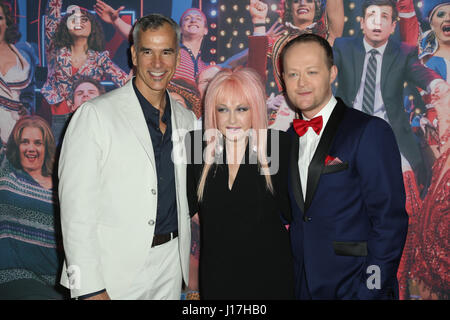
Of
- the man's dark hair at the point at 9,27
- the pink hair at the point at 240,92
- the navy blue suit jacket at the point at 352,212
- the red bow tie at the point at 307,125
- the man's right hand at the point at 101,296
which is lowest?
the man's right hand at the point at 101,296

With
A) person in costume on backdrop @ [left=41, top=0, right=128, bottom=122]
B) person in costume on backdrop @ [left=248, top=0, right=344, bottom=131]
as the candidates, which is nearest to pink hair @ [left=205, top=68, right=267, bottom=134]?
person in costume on backdrop @ [left=248, top=0, right=344, bottom=131]

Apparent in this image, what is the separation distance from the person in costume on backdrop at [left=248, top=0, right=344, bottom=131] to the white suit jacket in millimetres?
1445

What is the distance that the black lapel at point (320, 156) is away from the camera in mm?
2246

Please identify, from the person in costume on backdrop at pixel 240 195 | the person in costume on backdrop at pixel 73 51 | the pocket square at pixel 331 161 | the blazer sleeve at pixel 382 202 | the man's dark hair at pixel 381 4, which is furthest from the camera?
the person in costume on backdrop at pixel 73 51

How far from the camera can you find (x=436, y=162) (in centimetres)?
342

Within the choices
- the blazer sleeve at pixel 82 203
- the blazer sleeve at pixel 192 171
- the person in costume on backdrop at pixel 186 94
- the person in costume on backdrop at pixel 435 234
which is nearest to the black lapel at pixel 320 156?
the blazer sleeve at pixel 192 171

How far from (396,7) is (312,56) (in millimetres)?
1682

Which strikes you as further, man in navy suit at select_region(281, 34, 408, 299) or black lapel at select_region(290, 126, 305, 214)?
black lapel at select_region(290, 126, 305, 214)

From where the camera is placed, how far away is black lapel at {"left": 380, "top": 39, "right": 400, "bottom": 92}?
339cm

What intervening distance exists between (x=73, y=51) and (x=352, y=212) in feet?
10.1

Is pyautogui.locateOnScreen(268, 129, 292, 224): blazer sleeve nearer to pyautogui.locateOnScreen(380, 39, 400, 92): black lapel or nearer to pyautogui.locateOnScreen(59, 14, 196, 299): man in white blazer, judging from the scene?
pyautogui.locateOnScreen(59, 14, 196, 299): man in white blazer

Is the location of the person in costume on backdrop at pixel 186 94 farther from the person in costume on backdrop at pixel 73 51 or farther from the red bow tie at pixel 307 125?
the red bow tie at pixel 307 125

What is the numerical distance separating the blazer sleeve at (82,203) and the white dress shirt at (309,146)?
1.40 m
